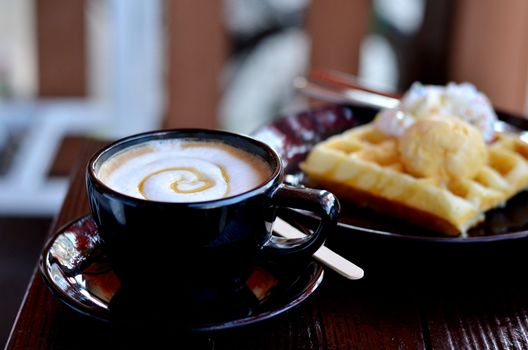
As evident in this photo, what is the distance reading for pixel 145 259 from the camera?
0.69m

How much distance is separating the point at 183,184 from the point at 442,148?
355mm

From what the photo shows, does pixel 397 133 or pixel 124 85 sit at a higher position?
pixel 397 133

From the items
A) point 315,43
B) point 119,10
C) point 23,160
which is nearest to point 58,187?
point 23,160

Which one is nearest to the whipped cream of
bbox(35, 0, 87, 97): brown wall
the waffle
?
the waffle

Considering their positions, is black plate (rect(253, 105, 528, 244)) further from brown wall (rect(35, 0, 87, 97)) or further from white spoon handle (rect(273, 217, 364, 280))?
brown wall (rect(35, 0, 87, 97))

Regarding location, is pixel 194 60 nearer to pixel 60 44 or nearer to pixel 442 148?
pixel 60 44

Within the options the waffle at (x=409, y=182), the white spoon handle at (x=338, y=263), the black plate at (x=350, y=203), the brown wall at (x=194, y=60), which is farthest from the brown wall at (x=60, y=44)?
the white spoon handle at (x=338, y=263)

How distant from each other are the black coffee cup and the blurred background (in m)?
1.07

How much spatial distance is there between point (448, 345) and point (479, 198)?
23 centimetres

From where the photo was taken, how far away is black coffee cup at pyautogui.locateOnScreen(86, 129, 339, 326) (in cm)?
66

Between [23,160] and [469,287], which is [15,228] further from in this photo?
[469,287]

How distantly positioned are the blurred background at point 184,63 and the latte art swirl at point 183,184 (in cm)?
106

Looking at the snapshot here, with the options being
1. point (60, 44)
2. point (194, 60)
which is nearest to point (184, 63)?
point (194, 60)

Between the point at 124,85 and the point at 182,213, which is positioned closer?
the point at 182,213
